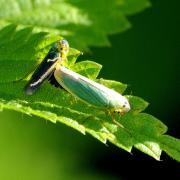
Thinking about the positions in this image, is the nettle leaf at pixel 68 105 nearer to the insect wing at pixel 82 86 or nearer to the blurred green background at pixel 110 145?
the insect wing at pixel 82 86

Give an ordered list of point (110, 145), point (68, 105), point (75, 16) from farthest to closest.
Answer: point (110, 145), point (75, 16), point (68, 105)

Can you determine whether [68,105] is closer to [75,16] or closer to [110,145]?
[75,16]

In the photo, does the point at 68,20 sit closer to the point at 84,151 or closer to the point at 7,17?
the point at 7,17

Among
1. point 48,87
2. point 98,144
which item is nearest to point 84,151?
point 98,144

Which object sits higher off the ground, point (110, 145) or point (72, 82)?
point (72, 82)

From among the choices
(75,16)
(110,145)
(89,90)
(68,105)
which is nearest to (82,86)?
(89,90)

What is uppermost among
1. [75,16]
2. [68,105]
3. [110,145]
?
[68,105]

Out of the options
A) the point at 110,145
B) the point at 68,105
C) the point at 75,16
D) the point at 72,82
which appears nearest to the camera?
the point at 68,105
